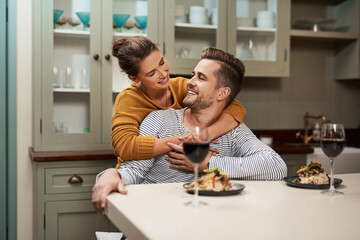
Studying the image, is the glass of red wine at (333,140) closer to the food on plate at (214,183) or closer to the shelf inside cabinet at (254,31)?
the food on plate at (214,183)

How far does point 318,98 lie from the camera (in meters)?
3.90

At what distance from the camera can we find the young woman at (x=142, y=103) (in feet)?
5.88

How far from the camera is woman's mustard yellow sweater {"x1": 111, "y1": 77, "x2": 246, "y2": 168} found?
1780 mm

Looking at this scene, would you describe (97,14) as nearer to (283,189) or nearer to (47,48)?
(47,48)

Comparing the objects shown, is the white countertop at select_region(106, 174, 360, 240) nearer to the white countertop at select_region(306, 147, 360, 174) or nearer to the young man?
the young man

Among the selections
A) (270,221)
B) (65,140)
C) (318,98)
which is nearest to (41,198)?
(65,140)

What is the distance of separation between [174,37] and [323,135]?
74.1 inches

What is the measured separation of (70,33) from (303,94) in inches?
81.2

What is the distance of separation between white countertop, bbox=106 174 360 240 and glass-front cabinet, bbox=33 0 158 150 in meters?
1.55

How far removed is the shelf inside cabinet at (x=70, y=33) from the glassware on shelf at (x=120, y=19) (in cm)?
21

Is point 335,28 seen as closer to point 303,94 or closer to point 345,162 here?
point 303,94

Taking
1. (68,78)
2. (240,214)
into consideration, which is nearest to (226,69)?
(240,214)

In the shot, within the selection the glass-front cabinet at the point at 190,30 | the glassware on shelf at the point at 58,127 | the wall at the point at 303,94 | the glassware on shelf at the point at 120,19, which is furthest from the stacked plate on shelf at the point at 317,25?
the glassware on shelf at the point at 58,127

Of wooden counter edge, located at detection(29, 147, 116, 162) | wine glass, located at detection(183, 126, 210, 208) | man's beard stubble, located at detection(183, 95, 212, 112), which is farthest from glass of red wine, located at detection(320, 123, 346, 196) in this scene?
wooden counter edge, located at detection(29, 147, 116, 162)
